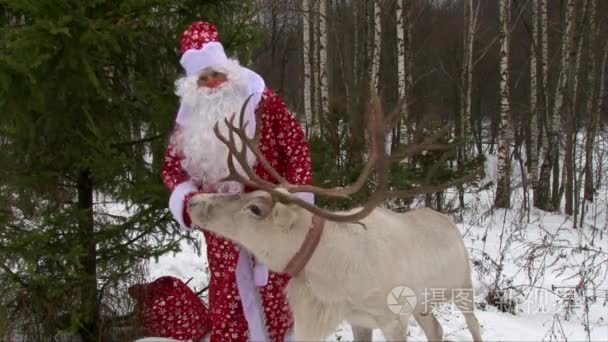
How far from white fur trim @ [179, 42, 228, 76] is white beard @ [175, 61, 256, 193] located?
0.20 feet

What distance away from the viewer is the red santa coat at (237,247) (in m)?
2.87

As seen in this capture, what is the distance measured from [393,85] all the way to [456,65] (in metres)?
4.24

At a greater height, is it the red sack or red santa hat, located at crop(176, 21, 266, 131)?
red santa hat, located at crop(176, 21, 266, 131)

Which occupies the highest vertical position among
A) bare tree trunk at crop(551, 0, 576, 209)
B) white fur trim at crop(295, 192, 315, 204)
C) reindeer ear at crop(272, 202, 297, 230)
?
bare tree trunk at crop(551, 0, 576, 209)

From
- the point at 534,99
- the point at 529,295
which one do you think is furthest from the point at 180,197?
the point at 534,99

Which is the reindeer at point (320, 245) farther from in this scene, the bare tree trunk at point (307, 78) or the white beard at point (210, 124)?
the bare tree trunk at point (307, 78)

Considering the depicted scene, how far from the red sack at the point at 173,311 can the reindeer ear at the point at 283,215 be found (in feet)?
4.88

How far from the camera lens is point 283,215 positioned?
7.45ft

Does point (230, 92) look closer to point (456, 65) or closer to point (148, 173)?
point (148, 173)

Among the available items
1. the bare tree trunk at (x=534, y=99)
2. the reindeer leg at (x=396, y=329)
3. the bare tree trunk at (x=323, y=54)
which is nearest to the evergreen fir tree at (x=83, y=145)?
the reindeer leg at (x=396, y=329)

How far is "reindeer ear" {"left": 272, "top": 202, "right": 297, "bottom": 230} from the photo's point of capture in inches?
89.3

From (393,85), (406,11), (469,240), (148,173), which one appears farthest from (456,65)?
(148,173)

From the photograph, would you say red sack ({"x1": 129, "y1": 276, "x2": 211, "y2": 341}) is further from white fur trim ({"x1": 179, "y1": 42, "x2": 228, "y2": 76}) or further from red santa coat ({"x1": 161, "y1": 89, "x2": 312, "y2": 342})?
white fur trim ({"x1": 179, "y1": 42, "x2": 228, "y2": 76})

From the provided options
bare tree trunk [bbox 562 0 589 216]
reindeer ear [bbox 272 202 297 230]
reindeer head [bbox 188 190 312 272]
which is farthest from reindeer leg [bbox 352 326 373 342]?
bare tree trunk [bbox 562 0 589 216]
